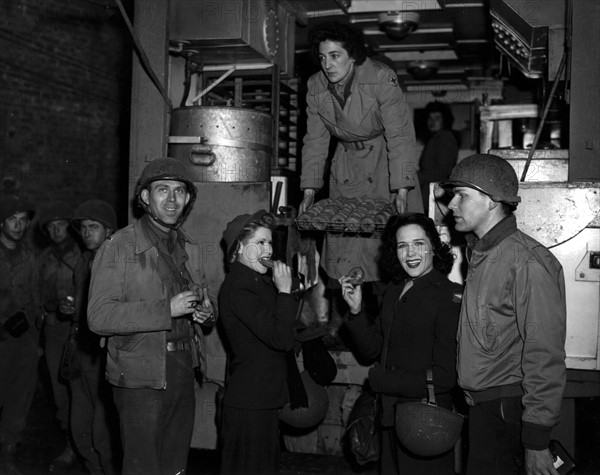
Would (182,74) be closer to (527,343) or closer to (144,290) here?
(144,290)

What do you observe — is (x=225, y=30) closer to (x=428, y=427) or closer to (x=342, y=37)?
(x=342, y=37)

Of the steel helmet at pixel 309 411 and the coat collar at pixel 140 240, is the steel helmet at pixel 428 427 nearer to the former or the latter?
the steel helmet at pixel 309 411

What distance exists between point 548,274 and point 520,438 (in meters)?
0.88

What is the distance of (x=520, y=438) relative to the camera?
3865 mm

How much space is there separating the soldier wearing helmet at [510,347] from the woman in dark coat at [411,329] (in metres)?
0.28

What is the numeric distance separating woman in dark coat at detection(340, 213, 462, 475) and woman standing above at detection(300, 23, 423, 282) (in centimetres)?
101

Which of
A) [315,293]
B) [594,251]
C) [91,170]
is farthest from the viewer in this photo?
[91,170]

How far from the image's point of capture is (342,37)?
18.0 ft

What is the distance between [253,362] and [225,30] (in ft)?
11.5

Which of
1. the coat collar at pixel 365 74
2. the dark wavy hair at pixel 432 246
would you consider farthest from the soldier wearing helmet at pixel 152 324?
the coat collar at pixel 365 74

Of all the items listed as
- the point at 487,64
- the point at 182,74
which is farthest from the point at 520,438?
the point at 487,64

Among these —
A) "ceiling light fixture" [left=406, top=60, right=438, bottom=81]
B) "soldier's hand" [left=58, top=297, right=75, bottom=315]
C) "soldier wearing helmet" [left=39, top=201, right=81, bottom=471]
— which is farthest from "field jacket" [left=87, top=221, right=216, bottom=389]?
"ceiling light fixture" [left=406, top=60, right=438, bottom=81]

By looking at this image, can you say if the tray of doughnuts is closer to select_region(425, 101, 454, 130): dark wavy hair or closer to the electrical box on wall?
the electrical box on wall

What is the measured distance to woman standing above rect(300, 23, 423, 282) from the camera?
562 cm
